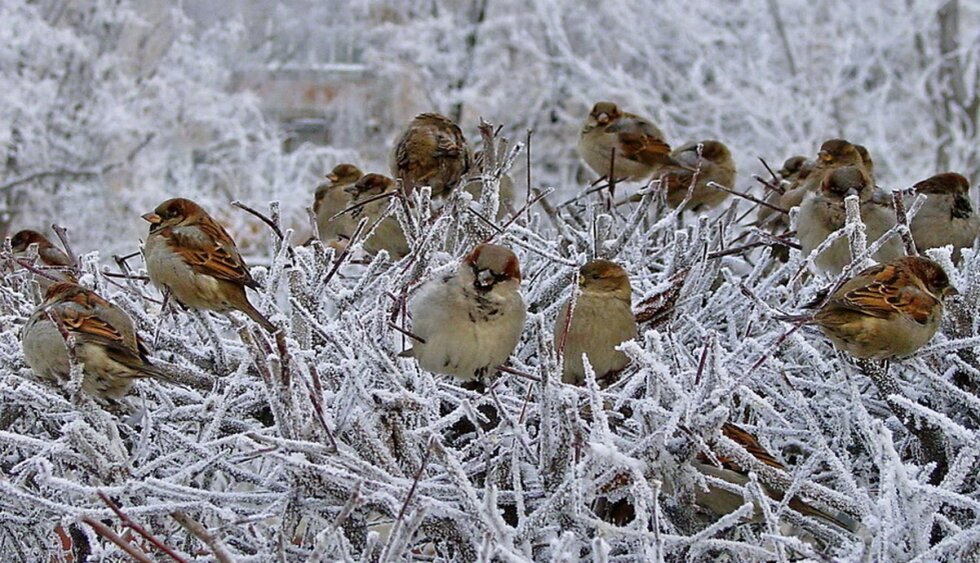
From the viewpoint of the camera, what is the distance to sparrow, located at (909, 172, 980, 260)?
3479 millimetres

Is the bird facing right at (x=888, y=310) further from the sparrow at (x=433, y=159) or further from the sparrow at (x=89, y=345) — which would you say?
the sparrow at (x=433, y=159)

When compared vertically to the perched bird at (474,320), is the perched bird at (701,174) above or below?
below

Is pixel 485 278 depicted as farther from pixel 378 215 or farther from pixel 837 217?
pixel 378 215

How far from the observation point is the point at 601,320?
8.55ft

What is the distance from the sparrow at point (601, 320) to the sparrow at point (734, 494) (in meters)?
0.50

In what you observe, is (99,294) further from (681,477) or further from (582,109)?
(582,109)

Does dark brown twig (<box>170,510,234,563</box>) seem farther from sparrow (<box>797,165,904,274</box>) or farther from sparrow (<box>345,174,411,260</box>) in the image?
sparrow (<box>797,165,904,274</box>)

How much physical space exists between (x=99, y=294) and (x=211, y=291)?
0.97ft

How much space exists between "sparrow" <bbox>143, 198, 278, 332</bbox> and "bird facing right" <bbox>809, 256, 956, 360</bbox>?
1362 millimetres

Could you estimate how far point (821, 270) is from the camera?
341 centimetres

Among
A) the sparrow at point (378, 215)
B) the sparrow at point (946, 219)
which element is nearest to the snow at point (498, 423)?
the sparrow at point (378, 215)

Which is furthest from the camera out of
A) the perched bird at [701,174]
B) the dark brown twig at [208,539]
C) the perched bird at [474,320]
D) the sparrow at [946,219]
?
the perched bird at [701,174]

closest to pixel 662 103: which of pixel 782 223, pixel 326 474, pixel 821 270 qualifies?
pixel 782 223

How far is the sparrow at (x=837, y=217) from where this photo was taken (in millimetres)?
3270
